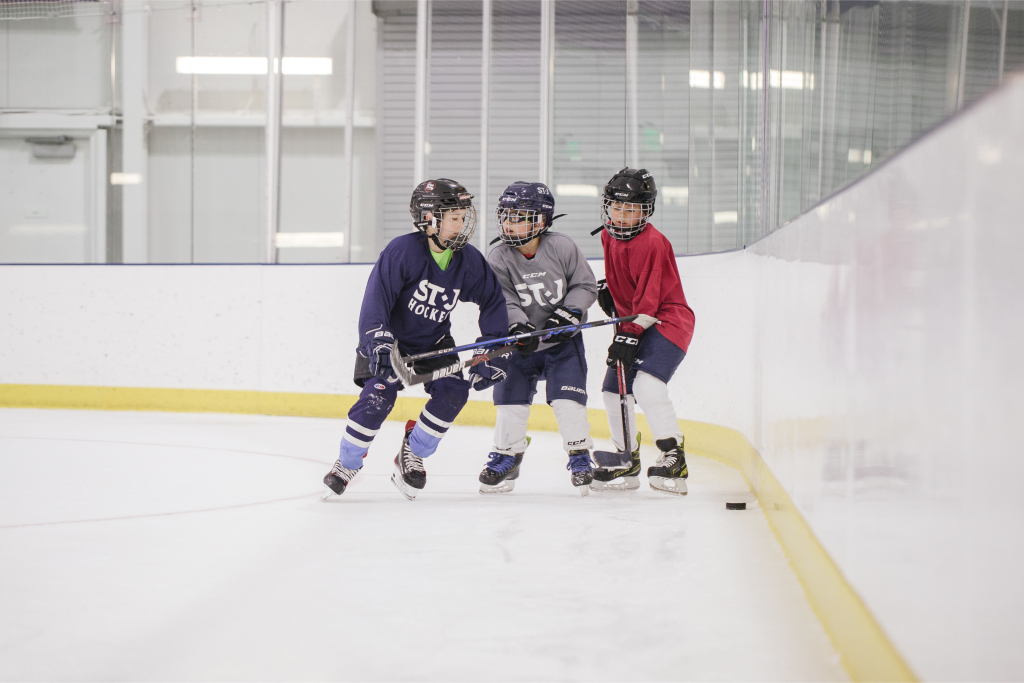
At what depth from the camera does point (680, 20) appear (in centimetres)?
639

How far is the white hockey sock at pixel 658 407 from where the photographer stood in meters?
2.91

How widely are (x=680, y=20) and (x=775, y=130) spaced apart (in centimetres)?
373

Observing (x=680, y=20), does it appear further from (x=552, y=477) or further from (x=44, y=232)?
(x=44, y=232)

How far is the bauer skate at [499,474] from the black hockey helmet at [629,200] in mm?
821

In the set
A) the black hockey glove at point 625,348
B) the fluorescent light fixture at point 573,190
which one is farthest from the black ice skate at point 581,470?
the fluorescent light fixture at point 573,190

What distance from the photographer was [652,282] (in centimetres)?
294

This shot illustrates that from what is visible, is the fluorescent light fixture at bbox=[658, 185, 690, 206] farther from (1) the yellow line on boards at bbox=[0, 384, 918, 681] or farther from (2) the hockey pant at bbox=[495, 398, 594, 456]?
(2) the hockey pant at bbox=[495, 398, 594, 456]

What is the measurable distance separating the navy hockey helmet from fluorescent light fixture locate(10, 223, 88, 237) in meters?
6.82

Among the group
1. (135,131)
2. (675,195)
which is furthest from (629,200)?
(135,131)

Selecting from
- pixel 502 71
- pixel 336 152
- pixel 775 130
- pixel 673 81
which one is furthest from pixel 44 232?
pixel 775 130

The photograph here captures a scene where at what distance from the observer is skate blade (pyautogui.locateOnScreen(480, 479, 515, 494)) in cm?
297

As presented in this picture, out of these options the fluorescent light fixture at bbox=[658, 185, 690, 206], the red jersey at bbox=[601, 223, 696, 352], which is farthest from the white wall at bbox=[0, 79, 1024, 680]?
the fluorescent light fixture at bbox=[658, 185, 690, 206]

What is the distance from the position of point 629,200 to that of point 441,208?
24.4 inches

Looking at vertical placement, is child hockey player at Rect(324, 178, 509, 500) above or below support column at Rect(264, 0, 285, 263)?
below
